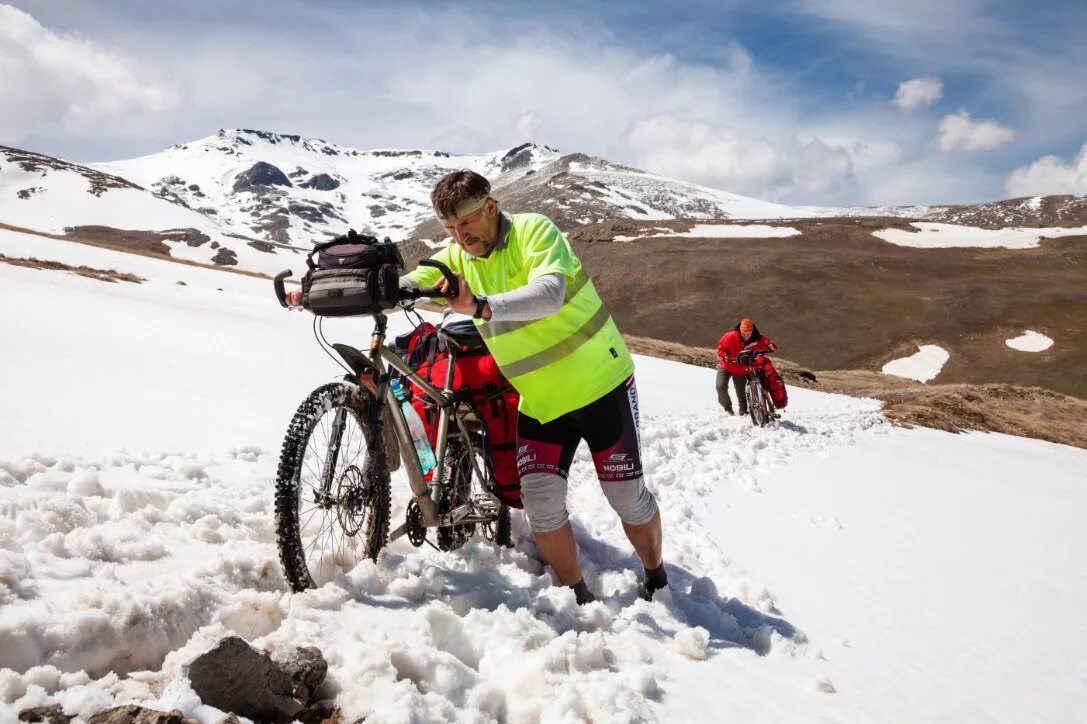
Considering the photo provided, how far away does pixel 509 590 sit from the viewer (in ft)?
12.5

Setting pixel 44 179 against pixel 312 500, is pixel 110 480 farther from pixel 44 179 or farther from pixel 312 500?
pixel 44 179

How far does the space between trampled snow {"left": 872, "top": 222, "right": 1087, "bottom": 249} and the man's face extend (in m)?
53.4

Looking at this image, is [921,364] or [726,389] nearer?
[726,389]

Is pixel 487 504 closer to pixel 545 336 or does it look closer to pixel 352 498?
pixel 352 498

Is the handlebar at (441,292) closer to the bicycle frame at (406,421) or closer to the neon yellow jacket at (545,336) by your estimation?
the bicycle frame at (406,421)

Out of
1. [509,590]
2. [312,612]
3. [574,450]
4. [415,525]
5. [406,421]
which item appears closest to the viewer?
[312,612]

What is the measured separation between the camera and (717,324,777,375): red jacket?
551 inches

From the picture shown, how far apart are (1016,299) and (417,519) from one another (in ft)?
140

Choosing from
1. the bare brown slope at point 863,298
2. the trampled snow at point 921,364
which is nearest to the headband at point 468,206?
the trampled snow at point 921,364

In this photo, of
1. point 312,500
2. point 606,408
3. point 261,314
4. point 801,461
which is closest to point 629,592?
point 606,408

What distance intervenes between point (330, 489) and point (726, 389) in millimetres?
12218

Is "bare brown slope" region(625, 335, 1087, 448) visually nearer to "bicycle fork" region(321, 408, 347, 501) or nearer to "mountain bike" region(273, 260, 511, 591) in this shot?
"mountain bike" region(273, 260, 511, 591)

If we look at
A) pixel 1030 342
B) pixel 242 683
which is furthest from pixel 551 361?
pixel 1030 342

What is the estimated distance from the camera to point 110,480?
4.20 m
